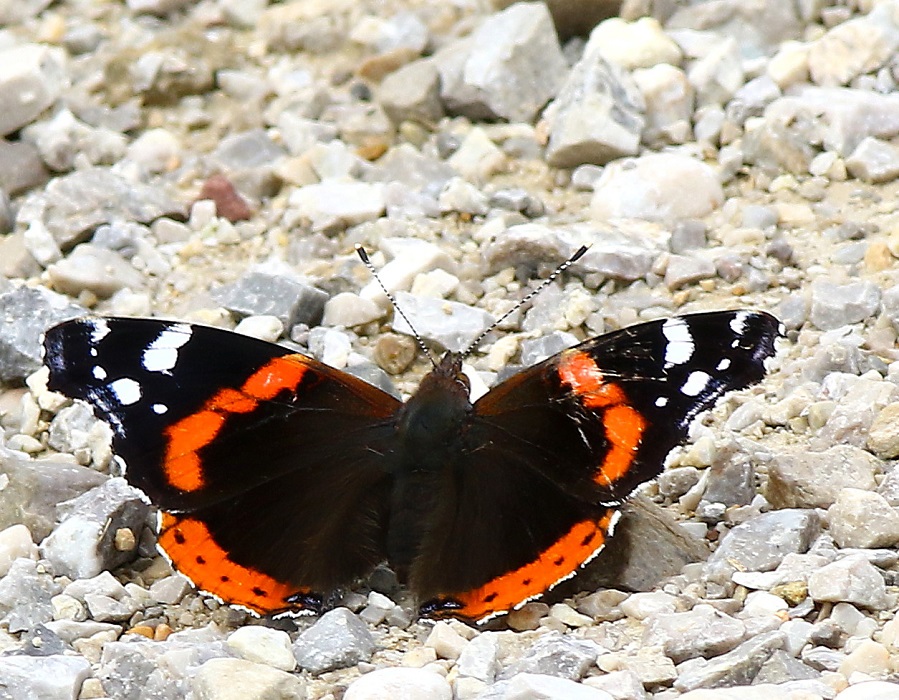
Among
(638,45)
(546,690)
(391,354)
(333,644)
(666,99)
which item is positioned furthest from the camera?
(638,45)

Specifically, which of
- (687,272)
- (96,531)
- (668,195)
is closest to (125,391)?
(96,531)

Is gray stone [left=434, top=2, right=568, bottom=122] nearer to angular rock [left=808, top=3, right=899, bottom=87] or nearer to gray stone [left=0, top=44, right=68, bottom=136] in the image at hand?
angular rock [left=808, top=3, right=899, bottom=87]

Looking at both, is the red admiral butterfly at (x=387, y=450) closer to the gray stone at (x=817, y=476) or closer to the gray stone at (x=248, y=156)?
the gray stone at (x=817, y=476)

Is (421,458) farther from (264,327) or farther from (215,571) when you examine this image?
(264,327)

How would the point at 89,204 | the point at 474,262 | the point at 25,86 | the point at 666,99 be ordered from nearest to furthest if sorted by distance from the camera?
the point at 474,262
the point at 89,204
the point at 666,99
the point at 25,86

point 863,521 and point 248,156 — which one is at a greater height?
point 863,521
